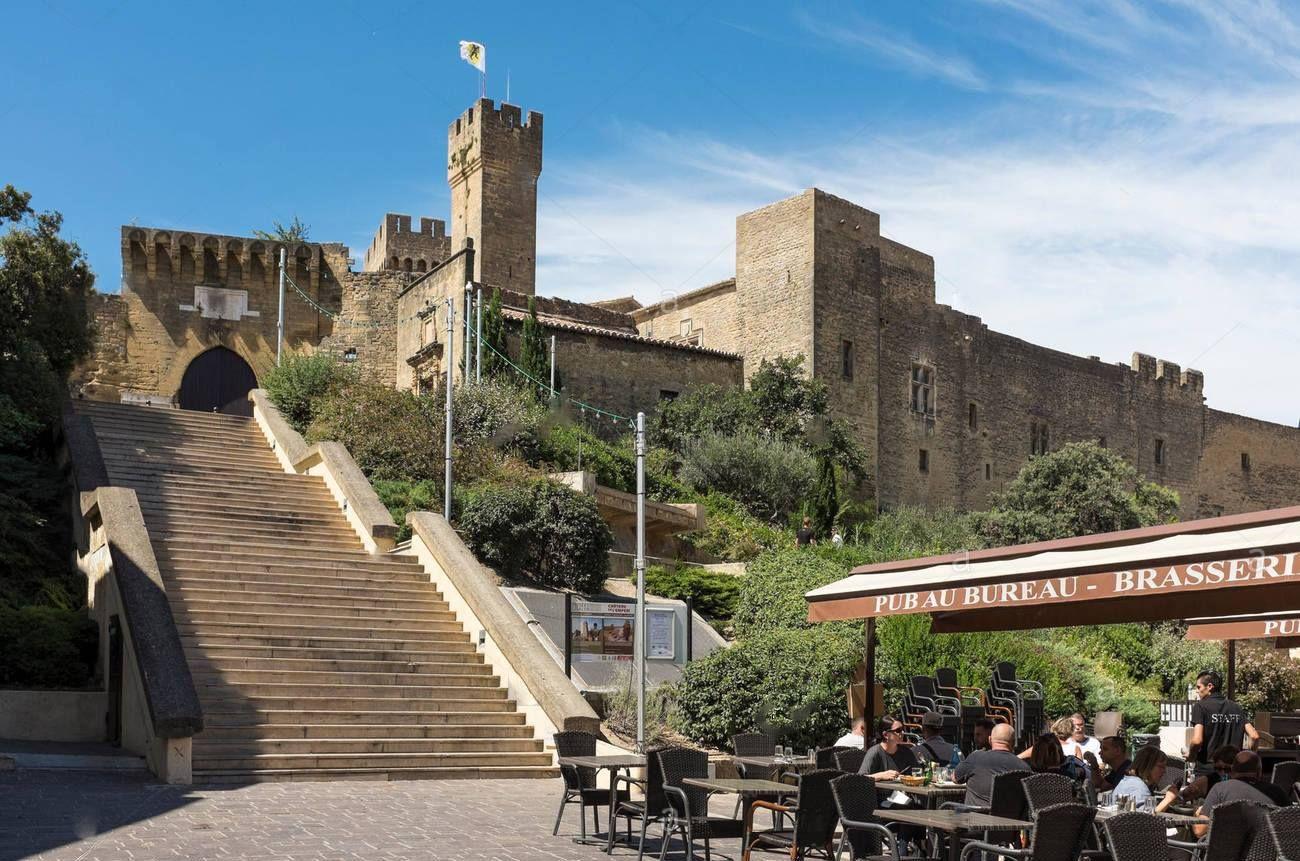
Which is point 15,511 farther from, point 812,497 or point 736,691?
point 812,497

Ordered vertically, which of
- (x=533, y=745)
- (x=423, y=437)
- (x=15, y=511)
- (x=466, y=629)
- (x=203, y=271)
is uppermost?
(x=203, y=271)

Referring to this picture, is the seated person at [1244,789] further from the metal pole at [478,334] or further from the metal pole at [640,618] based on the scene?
the metal pole at [478,334]

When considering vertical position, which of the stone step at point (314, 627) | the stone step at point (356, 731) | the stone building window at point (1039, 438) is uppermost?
the stone building window at point (1039, 438)

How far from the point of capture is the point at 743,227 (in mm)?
36844

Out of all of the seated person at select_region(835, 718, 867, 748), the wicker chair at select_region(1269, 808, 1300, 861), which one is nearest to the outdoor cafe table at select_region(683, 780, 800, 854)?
the seated person at select_region(835, 718, 867, 748)

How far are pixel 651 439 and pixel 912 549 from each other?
261 inches

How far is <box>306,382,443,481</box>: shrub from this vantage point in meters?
22.6

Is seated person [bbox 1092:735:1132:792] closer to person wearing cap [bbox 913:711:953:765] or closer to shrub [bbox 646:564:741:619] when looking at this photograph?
person wearing cap [bbox 913:711:953:765]

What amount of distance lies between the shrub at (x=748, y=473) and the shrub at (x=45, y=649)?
16.3m

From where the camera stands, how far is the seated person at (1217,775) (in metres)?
8.73

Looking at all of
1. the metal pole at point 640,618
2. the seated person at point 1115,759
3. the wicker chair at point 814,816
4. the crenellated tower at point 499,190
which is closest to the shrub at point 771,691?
the metal pole at point 640,618

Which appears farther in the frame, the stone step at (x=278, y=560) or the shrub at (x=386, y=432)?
the shrub at (x=386, y=432)

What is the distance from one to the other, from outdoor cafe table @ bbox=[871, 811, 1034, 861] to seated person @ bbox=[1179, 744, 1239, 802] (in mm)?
1656

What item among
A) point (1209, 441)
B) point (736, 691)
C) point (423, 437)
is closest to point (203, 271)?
point (423, 437)
